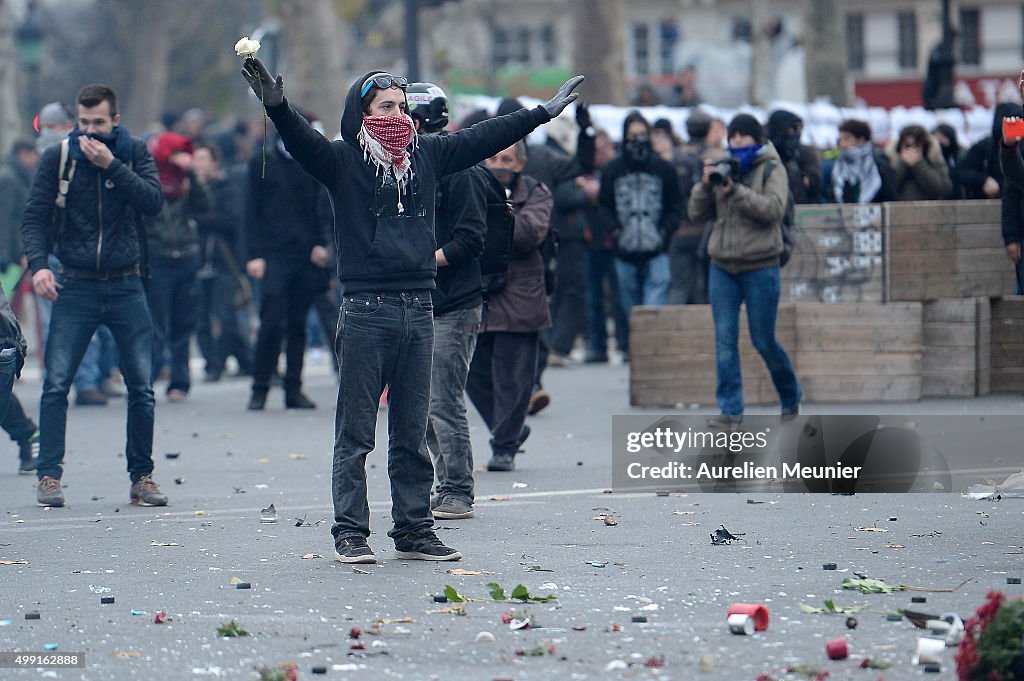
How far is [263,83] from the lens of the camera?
6.80 meters

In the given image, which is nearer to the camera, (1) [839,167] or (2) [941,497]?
(2) [941,497]

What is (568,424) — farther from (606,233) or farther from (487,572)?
(487,572)

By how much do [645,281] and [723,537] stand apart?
335 inches

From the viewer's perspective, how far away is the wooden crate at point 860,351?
1337 cm

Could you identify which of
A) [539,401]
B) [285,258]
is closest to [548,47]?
[285,258]

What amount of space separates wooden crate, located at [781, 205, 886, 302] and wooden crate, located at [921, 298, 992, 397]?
45cm

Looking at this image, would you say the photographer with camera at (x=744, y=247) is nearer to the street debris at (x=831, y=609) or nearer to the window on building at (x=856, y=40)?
the street debris at (x=831, y=609)

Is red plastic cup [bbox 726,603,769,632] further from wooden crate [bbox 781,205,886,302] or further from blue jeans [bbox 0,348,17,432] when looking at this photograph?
wooden crate [bbox 781,205,886,302]

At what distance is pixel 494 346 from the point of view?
10.3m

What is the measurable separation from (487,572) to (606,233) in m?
9.60

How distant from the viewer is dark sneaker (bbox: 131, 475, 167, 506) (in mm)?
9359

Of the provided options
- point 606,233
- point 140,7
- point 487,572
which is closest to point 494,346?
point 487,572

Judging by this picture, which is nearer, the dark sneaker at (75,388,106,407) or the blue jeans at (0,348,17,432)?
the blue jeans at (0,348,17,432)

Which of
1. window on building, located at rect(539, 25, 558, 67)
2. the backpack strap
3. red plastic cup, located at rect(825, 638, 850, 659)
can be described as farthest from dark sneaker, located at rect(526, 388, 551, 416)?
window on building, located at rect(539, 25, 558, 67)
